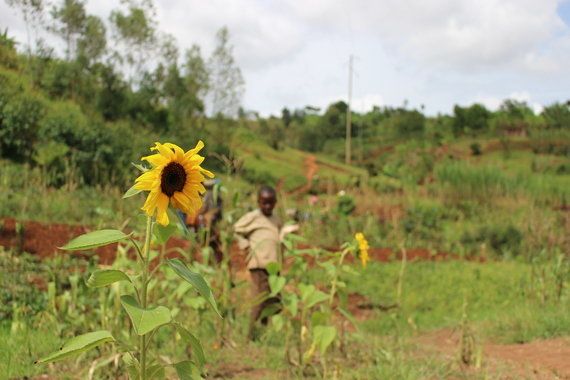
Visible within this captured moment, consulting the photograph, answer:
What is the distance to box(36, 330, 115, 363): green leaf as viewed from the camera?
1651 millimetres

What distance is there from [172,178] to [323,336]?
1.70 m

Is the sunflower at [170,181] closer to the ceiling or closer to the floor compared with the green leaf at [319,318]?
closer to the ceiling

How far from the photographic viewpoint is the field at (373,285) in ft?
12.5

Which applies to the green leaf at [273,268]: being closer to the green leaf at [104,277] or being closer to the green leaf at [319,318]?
the green leaf at [319,318]

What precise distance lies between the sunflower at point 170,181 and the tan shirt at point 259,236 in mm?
3097

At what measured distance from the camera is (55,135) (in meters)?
12.9

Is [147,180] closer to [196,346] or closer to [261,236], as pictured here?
[196,346]

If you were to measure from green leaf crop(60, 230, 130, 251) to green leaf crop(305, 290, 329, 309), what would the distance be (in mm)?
1824

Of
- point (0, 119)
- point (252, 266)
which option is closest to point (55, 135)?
point (0, 119)

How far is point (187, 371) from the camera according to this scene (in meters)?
1.80

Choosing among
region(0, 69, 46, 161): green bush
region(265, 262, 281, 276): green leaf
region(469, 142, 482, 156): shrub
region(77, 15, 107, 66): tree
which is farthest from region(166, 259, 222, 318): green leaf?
region(469, 142, 482, 156): shrub

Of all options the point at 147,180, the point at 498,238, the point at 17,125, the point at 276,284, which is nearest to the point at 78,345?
the point at 147,180

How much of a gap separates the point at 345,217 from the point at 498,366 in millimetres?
7852

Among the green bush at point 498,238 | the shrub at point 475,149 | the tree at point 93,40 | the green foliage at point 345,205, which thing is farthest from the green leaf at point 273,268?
the shrub at point 475,149
